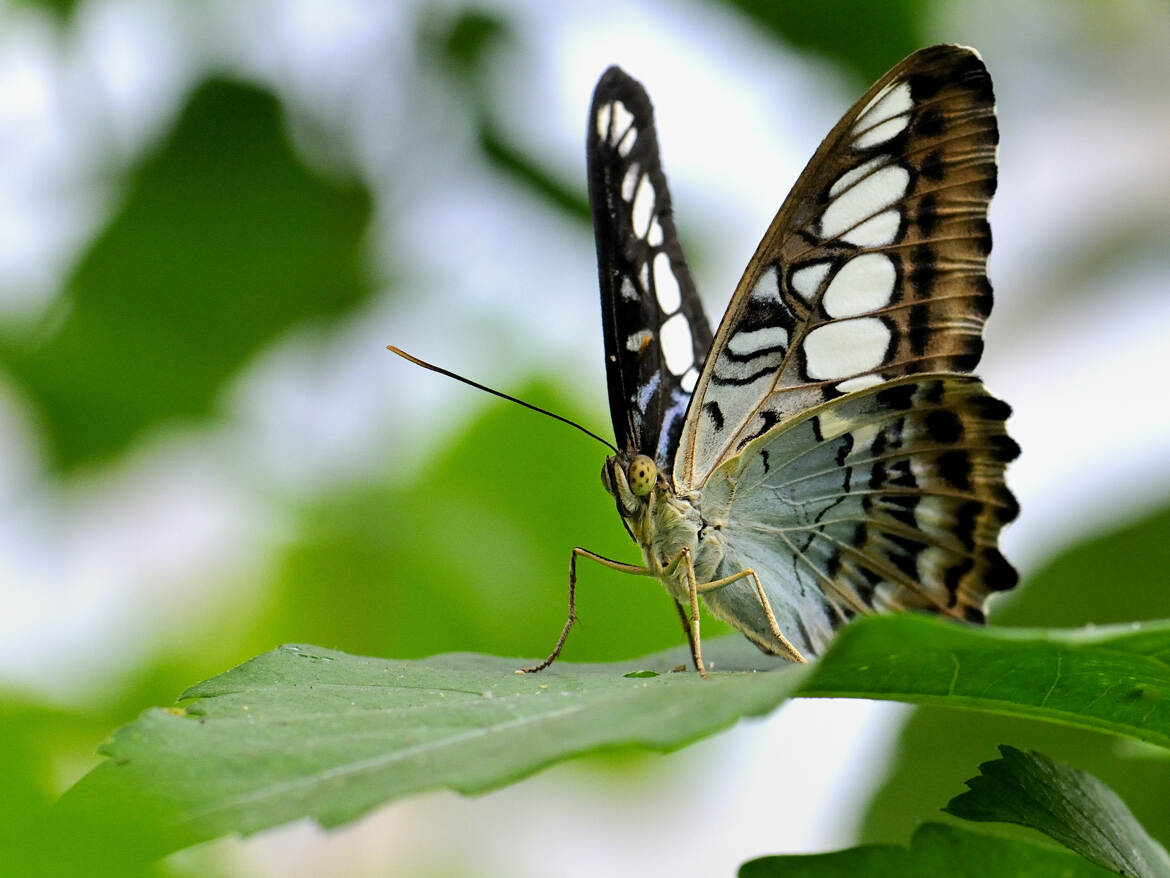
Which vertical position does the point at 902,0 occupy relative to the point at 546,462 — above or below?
above

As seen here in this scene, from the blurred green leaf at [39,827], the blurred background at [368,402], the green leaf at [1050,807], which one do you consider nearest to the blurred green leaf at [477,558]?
the blurred background at [368,402]

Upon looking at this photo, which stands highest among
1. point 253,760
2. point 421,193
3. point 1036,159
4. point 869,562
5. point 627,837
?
point 1036,159

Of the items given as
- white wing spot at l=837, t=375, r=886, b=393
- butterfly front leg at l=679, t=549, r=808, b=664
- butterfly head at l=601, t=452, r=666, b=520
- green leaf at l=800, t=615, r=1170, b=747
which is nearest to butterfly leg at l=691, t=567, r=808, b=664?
butterfly front leg at l=679, t=549, r=808, b=664

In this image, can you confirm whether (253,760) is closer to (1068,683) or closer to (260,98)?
(1068,683)

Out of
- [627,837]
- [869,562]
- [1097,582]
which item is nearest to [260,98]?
[869,562]

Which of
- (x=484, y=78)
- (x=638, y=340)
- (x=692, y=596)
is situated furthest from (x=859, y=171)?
(x=484, y=78)

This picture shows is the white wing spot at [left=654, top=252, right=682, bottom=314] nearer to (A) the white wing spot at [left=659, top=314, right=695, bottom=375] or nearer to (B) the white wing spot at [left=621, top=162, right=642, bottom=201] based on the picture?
(A) the white wing spot at [left=659, top=314, right=695, bottom=375]
